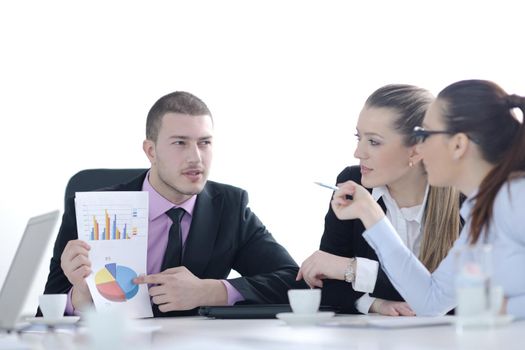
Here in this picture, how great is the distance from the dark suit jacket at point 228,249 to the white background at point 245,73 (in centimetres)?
140

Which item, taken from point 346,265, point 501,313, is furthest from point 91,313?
point 346,265

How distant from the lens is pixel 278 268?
2994 millimetres

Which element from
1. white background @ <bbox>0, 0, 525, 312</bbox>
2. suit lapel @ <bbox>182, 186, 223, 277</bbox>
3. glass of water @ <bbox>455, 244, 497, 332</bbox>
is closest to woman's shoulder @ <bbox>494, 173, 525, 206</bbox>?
glass of water @ <bbox>455, 244, 497, 332</bbox>

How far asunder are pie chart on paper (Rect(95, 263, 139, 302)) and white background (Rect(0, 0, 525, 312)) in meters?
1.87

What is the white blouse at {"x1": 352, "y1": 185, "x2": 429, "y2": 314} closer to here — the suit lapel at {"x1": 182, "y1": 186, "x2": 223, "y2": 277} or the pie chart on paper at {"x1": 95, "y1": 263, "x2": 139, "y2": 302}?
the suit lapel at {"x1": 182, "y1": 186, "x2": 223, "y2": 277}

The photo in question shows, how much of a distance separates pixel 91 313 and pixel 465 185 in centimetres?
109

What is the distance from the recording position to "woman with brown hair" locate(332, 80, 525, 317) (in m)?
1.88

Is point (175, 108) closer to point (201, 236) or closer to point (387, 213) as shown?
point (201, 236)

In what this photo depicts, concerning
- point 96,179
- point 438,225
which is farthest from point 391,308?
point 96,179

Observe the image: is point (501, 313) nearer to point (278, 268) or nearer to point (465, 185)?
point (465, 185)

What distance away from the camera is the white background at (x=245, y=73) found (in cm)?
436

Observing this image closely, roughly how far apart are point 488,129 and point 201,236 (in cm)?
120

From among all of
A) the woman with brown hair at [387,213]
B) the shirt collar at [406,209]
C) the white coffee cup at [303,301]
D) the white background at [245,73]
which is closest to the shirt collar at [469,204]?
the white coffee cup at [303,301]

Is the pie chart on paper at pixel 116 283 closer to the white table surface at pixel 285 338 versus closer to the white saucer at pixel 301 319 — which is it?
the white table surface at pixel 285 338
